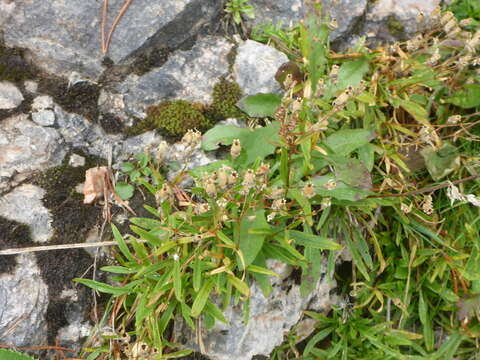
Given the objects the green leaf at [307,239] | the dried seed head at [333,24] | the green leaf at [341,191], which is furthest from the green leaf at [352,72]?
the green leaf at [307,239]

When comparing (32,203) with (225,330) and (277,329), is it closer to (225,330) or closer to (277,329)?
(225,330)

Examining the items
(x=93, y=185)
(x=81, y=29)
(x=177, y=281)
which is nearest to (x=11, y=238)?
(x=93, y=185)

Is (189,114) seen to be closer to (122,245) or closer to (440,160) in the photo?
(122,245)

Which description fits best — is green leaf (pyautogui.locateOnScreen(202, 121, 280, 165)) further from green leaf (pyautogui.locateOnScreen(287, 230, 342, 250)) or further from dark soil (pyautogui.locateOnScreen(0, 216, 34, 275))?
dark soil (pyautogui.locateOnScreen(0, 216, 34, 275))

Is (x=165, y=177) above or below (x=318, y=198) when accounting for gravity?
above

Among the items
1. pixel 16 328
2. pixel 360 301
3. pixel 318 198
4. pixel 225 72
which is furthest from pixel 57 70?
pixel 360 301
